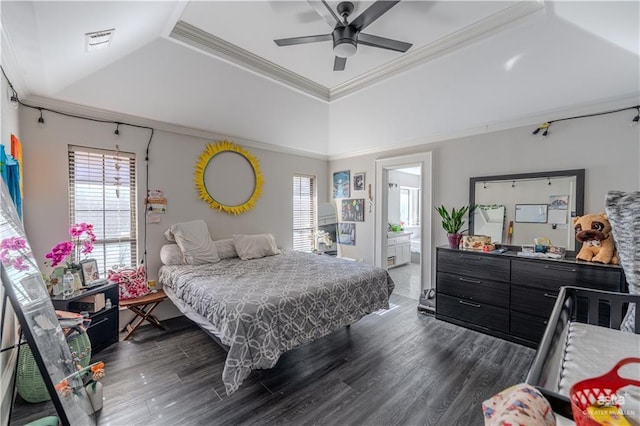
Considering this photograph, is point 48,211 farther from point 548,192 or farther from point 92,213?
point 548,192

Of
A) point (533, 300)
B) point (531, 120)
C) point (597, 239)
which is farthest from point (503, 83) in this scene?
point (533, 300)

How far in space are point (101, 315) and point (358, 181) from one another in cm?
405

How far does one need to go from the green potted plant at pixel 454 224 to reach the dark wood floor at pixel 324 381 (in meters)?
1.09

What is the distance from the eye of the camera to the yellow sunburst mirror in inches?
148

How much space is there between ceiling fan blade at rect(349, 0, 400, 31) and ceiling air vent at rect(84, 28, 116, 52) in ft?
5.86

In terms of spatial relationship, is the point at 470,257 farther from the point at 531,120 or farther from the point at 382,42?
the point at 382,42

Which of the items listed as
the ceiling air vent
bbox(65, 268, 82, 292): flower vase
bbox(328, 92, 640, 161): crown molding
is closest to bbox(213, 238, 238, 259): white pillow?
bbox(65, 268, 82, 292): flower vase

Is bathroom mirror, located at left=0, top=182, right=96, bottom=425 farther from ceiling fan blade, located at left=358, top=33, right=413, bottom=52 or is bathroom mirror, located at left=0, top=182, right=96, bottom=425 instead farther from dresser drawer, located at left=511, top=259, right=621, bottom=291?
dresser drawer, located at left=511, top=259, right=621, bottom=291

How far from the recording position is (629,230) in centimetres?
161

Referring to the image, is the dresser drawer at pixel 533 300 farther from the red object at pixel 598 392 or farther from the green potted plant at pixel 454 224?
the red object at pixel 598 392

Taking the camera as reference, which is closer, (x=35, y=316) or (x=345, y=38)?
(x=35, y=316)

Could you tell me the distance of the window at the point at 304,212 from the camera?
5086 mm

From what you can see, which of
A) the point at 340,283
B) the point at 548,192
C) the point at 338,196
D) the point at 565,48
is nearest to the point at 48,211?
the point at 340,283

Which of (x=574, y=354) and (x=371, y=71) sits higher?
(x=371, y=71)
